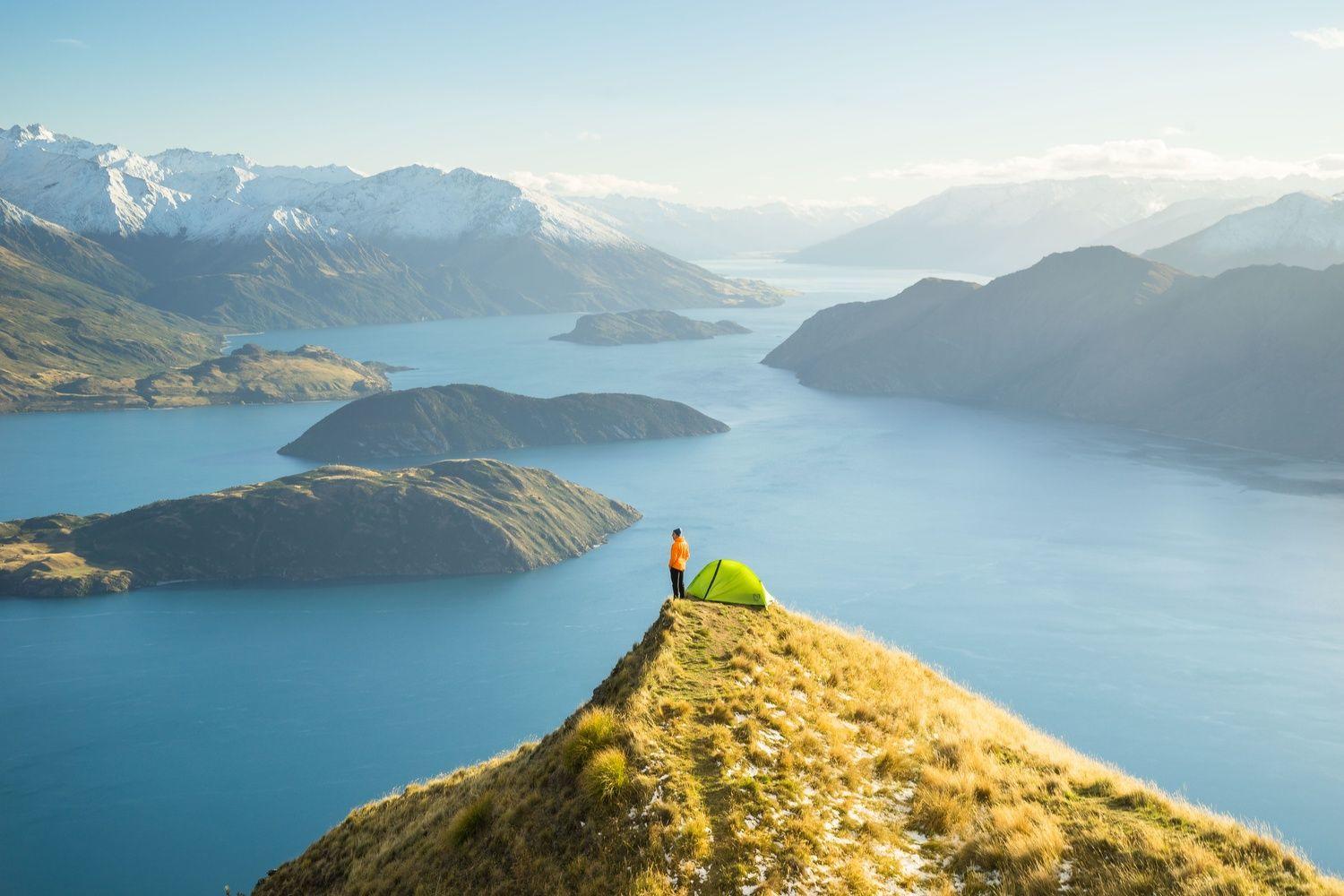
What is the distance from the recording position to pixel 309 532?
187250mm

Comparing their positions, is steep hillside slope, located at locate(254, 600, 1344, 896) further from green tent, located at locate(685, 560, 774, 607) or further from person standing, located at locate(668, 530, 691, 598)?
person standing, located at locate(668, 530, 691, 598)

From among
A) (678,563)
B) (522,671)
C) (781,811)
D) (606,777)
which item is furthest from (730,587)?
(522,671)

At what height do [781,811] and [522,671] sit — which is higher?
[781,811]

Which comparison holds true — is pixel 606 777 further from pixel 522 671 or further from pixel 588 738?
pixel 522 671

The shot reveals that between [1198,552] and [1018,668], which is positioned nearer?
[1018,668]

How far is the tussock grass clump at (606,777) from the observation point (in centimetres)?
2142

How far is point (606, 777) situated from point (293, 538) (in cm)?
18133

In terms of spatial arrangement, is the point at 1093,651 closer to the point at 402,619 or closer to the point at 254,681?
the point at 402,619

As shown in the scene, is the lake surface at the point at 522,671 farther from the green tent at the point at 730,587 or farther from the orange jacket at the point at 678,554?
the green tent at the point at 730,587

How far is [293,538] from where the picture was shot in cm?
18650

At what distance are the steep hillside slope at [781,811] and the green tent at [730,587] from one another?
2957mm

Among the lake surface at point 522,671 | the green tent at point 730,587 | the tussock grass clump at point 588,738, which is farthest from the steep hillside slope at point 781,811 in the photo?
the lake surface at point 522,671

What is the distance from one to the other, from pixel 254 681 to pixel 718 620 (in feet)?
424

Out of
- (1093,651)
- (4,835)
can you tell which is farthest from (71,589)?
(1093,651)
